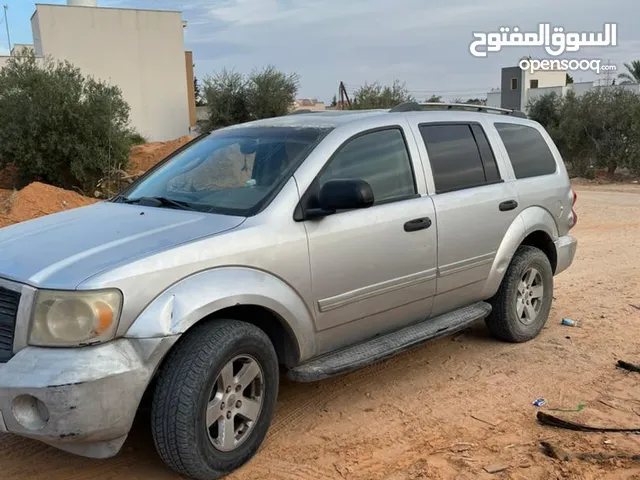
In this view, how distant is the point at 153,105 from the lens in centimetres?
3597

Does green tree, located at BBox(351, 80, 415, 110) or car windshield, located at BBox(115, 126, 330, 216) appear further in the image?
green tree, located at BBox(351, 80, 415, 110)

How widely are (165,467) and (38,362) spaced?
103cm

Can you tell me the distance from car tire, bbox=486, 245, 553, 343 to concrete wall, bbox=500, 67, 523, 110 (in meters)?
39.9

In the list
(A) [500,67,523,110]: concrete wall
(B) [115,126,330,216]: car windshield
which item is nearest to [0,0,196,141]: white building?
(A) [500,67,523,110]: concrete wall

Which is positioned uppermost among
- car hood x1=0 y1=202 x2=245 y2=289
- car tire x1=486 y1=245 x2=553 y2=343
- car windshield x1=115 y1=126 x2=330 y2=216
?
car windshield x1=115 y1=126 x2=330 y2=216

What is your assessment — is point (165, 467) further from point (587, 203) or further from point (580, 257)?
point (587, 203)

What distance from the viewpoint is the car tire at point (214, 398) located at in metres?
3.12

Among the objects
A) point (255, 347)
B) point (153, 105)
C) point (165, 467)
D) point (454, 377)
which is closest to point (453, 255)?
point (454, 377)

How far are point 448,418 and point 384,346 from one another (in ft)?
1.99

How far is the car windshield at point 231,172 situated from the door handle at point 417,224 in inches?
32.3

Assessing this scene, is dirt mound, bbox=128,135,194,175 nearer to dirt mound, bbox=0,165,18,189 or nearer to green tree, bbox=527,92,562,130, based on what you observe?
dirt mound, bbox=0,165,18,189

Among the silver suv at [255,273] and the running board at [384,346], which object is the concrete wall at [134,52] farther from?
the running board at [384,346]

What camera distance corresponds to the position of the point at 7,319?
3.03 meters

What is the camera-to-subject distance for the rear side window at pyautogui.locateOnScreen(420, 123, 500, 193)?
15.4 feet
